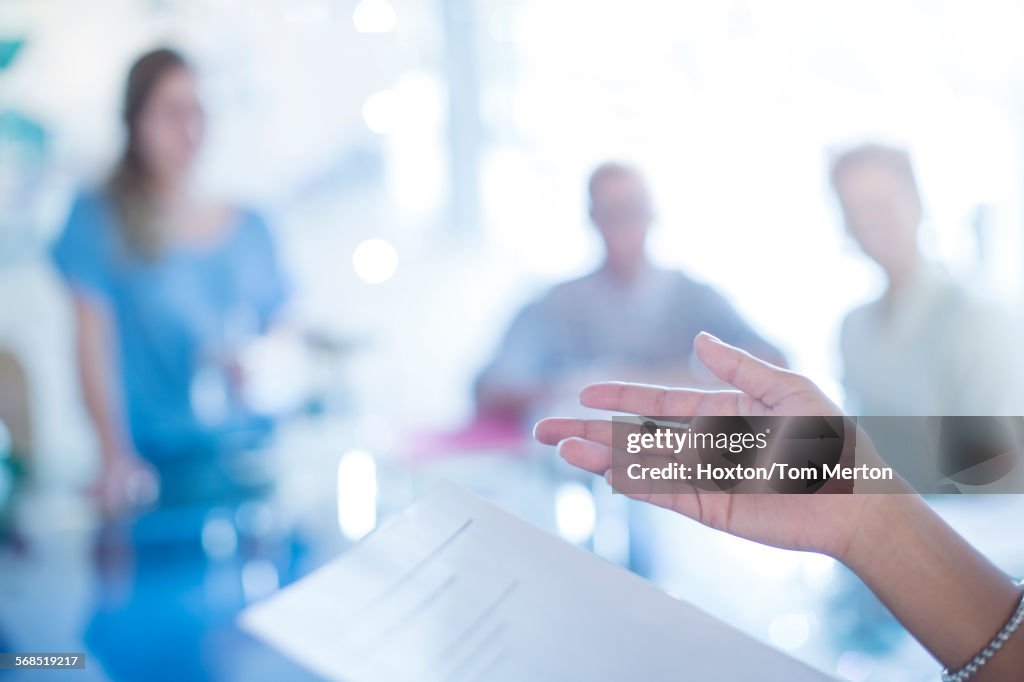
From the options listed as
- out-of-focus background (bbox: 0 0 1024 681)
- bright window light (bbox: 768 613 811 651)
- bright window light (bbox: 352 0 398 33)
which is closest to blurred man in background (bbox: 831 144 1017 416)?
out-of-focus background (bbox: 0 0 1024 681)

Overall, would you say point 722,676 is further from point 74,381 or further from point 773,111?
point 74,381

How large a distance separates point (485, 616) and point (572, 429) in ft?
0.54

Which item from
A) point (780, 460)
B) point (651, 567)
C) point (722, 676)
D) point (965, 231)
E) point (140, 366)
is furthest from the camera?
point (965, 231)

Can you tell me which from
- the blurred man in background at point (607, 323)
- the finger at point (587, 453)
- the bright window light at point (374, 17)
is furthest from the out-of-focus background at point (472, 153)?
the finger at point (587, 453)

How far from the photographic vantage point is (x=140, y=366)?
4.89ft

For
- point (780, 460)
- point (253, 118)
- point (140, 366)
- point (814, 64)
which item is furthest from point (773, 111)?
point (780, 460)

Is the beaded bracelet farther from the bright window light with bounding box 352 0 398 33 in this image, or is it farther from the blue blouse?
the bright window light with bounding box 352 0 398 33

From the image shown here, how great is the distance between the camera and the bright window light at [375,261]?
2.28 metres

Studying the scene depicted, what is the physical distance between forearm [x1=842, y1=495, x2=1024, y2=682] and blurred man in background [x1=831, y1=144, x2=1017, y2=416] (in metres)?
1.03

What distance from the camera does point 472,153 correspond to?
2.35 meters

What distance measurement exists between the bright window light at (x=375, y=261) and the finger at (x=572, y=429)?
5.97ft

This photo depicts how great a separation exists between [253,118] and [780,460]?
6.63 feet

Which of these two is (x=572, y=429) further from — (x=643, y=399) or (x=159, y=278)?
(x=159, y=278)

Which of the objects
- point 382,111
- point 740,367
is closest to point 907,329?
point 740,367
